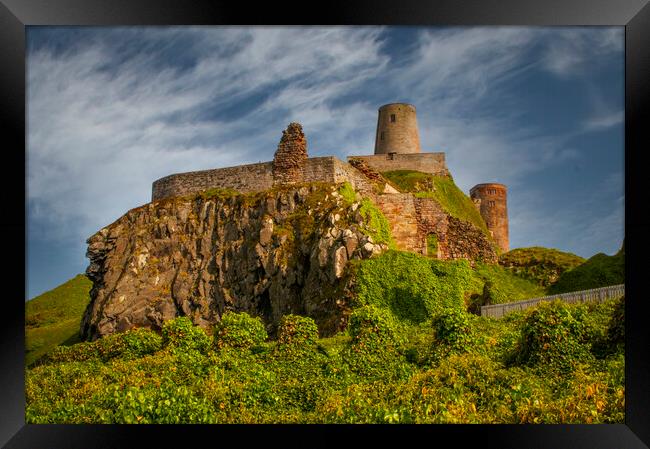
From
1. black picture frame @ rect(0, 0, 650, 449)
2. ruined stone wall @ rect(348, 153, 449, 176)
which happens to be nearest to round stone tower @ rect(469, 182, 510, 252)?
ruined stone wall @ rect(348, 153, 449, 176)

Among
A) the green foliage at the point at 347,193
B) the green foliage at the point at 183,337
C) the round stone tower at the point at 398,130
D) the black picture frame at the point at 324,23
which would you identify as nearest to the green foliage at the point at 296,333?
the green foliage at the point at 183,337

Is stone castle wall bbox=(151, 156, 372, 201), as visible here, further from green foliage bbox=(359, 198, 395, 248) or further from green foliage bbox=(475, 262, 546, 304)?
green foliage bbox=(475, 262, 546, 304)

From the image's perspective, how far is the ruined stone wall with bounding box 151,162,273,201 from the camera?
105 ft

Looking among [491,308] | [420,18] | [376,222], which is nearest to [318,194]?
[376,222]

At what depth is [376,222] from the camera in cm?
2827

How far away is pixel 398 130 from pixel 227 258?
18.2 metres

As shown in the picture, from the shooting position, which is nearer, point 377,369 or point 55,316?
point 377,369

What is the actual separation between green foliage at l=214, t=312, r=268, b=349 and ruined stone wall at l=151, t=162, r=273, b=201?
11909 mm

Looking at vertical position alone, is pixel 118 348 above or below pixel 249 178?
below

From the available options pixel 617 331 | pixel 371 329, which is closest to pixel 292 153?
pixel 371 329

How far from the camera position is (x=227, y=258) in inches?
1190

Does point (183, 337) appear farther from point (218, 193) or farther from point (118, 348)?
point (218, 193)
